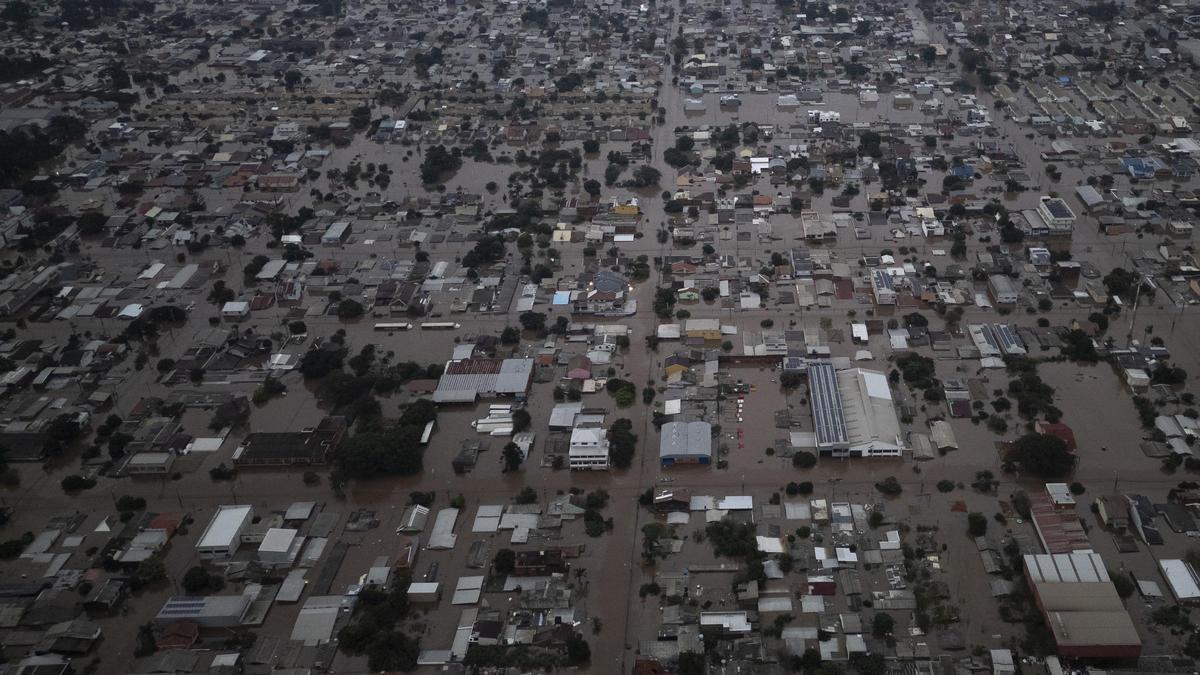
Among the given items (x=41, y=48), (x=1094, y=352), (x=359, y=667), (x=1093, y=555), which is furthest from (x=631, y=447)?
(x=41, y=48)

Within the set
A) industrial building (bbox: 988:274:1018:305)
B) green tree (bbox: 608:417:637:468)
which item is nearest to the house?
green tree (bbox: 608:417:637:468)

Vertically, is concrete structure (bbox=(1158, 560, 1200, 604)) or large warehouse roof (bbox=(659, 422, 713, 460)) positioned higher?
large warehouse roof (bbox=(659, 422, 713, 460))

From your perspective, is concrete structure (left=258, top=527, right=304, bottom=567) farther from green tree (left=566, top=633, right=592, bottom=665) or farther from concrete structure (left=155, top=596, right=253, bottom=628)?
green tree (left=566, top=633, right=592, bottom=665)

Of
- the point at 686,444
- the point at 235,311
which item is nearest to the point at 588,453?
the point at 686,444

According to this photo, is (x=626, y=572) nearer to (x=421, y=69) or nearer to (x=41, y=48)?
(x=421, y=69)

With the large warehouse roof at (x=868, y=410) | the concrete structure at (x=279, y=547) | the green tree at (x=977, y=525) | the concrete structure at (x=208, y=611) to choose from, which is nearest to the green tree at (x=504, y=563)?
the concrete structure at (x=279, y=547)

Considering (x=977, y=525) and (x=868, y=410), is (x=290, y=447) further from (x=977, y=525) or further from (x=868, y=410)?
(x=977, y=525)

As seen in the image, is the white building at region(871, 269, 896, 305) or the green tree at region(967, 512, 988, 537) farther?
the white building at region(871, 269, 896, 305)
